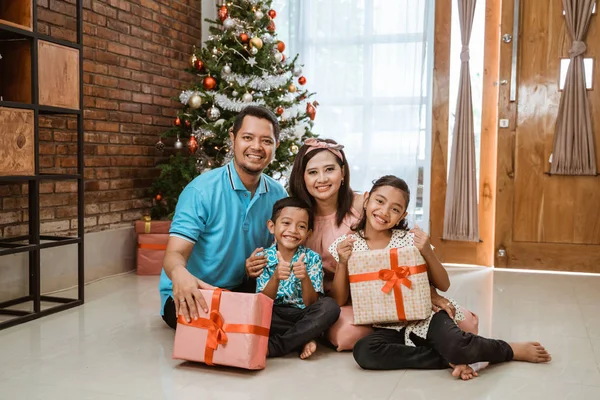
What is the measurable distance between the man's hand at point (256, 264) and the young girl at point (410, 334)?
0.29m

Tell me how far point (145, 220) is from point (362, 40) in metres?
2.16

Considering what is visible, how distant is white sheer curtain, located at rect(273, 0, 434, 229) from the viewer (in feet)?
15.1

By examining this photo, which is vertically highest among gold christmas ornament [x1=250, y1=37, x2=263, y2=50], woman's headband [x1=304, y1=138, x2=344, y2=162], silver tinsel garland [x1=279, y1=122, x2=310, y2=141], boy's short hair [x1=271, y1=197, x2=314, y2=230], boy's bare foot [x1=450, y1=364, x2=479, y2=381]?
gold christmas ornament [x1=250, y1=37, x2=263, y2=50]

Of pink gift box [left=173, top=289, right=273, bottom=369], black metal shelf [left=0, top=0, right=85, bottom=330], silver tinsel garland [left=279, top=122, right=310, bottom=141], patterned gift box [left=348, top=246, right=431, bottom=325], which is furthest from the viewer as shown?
silver tinsel garland [left=279, top=122, right=310, bottom=141]

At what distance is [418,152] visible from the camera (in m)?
4.62

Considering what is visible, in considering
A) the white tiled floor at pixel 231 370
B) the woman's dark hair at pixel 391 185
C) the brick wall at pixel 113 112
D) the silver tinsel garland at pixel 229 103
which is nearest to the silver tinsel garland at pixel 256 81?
the silver tinsel garland at pixel 229 103

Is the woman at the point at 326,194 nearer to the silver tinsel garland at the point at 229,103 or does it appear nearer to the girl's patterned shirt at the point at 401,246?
the girl's patterned shirt at the point at 401,246

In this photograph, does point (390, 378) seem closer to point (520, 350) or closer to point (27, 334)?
point (520, 350)

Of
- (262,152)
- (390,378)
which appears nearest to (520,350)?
(390,378)

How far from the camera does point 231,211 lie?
8.38 feet

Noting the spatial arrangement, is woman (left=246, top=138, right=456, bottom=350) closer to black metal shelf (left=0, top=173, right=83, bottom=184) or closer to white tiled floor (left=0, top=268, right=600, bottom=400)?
white tiled floor (left=0, top=268, right=600, bottom=400)

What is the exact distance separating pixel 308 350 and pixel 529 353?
0.81m

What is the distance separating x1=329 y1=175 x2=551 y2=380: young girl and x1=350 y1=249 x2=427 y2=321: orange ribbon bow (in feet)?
0.26

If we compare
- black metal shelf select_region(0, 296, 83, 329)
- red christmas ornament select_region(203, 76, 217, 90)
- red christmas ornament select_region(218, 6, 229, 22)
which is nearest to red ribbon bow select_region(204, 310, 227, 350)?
black metal shelf select_region(0, 296, 83, 329)
